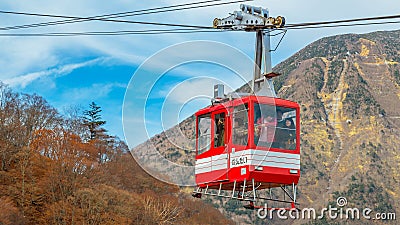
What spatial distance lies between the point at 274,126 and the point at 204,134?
3.04 metres

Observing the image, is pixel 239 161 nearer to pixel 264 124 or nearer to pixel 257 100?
pixel 264 124

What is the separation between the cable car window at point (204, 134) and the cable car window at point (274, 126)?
7.68 ft

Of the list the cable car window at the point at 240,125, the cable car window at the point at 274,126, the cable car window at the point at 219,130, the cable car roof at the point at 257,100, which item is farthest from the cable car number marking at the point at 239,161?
the cable car roof at the point at 257,100

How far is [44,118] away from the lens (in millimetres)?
79688

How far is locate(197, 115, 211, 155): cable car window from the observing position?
23.5 m

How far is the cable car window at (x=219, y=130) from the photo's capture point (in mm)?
22672

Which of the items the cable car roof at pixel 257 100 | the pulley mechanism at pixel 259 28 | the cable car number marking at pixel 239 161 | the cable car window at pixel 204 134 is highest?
the pulley mechanism at pixel 259 28

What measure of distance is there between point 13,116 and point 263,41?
57252mm

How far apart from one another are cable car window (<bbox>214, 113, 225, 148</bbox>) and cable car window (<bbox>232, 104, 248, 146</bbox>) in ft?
1.99

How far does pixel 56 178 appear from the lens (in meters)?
72.2

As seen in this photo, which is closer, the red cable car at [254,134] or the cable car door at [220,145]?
the red cable car at [254,134]

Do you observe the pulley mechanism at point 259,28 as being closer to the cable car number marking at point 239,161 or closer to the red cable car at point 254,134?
the red cable car at point 254,134

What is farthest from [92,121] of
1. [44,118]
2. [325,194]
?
[325,194]

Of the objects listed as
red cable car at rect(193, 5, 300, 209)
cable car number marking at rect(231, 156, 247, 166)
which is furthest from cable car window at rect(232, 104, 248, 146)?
cable car number marking at rect(231, 156, 247, 166)
